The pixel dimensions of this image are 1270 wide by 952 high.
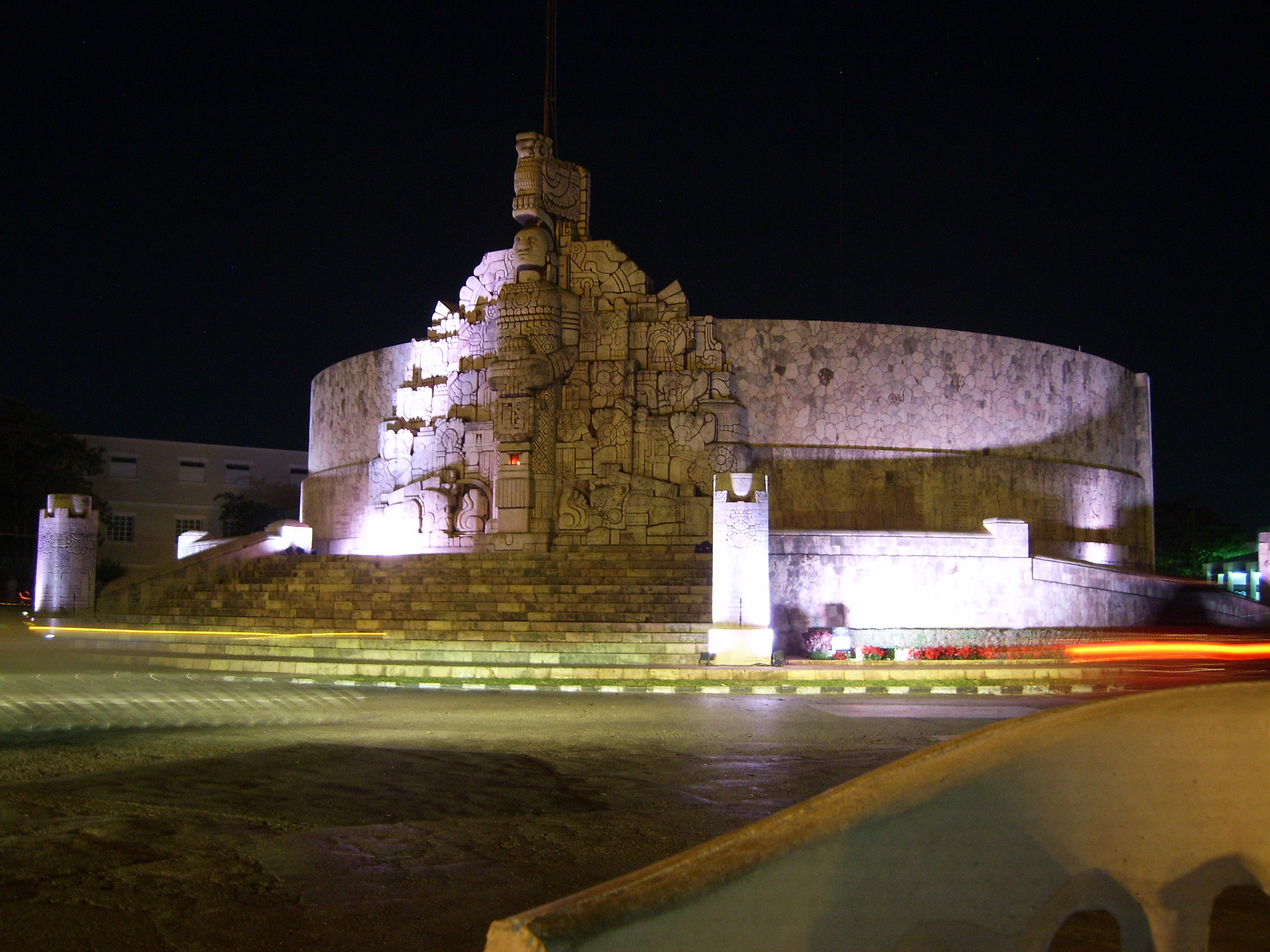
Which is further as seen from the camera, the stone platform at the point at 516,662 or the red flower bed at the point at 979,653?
the red flower bed at the point at 979,653

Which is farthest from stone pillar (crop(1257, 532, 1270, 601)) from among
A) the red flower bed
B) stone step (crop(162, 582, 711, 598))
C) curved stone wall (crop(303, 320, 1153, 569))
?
stone step (crop(162, 582, 711, 598))

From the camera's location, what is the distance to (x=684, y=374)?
2069 cm

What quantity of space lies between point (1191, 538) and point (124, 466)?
40222 mm

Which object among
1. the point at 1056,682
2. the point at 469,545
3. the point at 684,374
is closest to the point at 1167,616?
the point at 1056,682

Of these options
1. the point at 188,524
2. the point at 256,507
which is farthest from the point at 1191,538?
the point at 188,524

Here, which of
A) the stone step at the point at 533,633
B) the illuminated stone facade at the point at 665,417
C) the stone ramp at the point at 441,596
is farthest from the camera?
the illuminated stone facade at the point at 665,417

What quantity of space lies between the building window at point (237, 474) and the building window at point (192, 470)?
30.9 inches

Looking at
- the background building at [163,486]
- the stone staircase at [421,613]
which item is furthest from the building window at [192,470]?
the stone staircase at [421,613]

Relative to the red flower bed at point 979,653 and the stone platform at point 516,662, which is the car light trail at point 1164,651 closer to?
the red flower bed at point 979,653

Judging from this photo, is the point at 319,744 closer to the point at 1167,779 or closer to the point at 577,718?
the point at 577,718

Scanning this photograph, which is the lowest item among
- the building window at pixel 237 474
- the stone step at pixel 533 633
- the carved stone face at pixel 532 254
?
the stone step at pixel 533 633

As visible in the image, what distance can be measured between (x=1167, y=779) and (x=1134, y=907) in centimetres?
28

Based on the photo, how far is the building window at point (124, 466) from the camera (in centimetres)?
3938

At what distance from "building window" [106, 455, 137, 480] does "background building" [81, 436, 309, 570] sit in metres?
0.03
